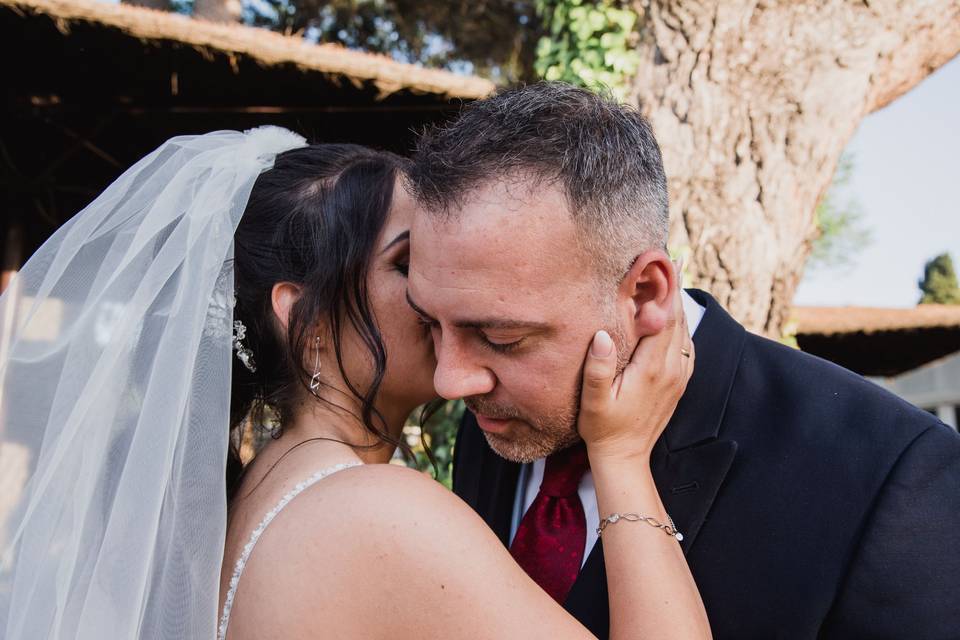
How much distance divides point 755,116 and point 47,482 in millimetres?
3690

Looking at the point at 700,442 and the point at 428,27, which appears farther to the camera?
the point at 428,27

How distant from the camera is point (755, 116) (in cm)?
429

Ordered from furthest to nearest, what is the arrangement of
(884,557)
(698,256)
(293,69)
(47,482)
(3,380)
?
(293,69) → (698,256) → (3,380) → (47,482) → (884,557)

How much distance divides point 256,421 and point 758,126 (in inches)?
122

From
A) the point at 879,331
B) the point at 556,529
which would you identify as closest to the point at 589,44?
the point at 556,529

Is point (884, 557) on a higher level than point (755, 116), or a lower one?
lower

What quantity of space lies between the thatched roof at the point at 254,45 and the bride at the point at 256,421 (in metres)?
2.37

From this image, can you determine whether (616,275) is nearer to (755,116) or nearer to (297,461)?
(297,461)

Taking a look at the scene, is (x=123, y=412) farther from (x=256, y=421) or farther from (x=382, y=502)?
(x=382, y=502)

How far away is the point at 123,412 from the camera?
2.01 meters

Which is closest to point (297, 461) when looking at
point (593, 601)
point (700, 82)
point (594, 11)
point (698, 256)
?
point (593, 601)

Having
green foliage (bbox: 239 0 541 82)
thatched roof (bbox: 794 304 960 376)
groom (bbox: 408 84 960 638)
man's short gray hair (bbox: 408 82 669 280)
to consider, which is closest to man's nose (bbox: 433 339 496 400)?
groom (bbox: 408 84 960 638)

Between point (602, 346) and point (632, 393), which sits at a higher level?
point (602, 346)

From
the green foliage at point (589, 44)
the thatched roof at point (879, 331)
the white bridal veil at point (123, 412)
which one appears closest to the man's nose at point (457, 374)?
the white bridal veil at point (123, 412)
